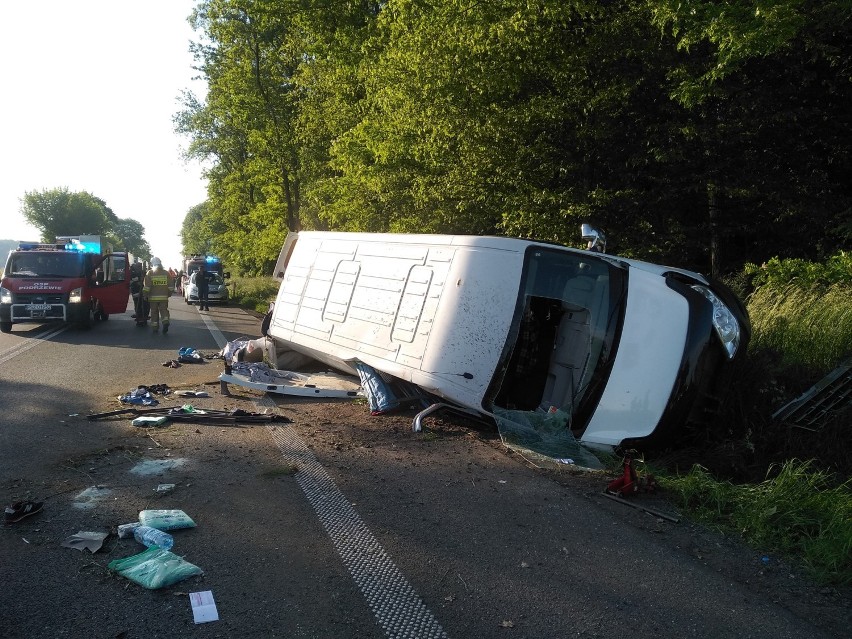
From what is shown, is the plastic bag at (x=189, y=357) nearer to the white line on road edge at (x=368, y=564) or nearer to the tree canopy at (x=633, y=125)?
the tree canopy at (x=633, y=125)

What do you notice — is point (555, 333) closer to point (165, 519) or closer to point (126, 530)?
point (165, 519)

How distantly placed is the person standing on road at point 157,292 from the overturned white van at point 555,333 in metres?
9.96

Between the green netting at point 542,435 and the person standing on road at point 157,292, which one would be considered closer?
the green netting at point 542,435

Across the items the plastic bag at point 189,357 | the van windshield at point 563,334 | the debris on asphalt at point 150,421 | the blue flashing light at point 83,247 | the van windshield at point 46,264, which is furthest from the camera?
the blue flashing light at point 83,247

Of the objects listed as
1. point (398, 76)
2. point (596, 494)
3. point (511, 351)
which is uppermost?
point (398, 76)

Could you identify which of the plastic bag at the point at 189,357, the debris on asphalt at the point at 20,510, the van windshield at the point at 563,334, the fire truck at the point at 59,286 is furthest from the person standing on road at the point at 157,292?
the debris on asphalt at the point at 20,510

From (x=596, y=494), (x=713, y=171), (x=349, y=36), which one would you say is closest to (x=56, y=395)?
(x=596, y=494)

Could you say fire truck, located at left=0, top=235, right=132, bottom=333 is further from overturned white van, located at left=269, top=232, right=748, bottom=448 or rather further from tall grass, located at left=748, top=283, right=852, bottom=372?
tall grass, located at left=748, top=283, right=852, bottom=372

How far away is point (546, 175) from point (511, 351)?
7.70 meters

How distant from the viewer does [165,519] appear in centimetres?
426

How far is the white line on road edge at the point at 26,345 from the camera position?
11898mm

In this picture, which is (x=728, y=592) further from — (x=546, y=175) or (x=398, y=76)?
(x=398, y=76)

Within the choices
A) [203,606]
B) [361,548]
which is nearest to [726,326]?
[361,548]

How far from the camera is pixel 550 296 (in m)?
6.50
